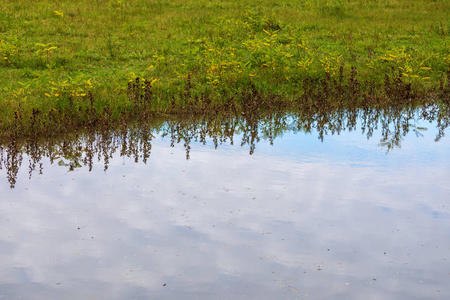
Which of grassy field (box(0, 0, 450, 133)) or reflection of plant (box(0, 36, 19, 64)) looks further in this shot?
reflection of plant (box(0, 36, 19, 64))

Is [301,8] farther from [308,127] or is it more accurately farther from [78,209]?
[78,209]

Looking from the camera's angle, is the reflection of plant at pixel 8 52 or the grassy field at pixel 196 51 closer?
the grassy field at pixel 196 51

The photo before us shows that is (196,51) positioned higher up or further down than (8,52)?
higher up

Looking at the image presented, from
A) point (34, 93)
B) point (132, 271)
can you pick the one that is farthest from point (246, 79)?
point (132, 271)

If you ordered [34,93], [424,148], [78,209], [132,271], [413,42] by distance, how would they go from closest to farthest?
1. [132,271]
2. [78,209]
3. [424,148]
4. [34,93]
5. [413,42]

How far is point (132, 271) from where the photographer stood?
4613 millimetres

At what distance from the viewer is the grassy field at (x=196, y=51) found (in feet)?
35.2

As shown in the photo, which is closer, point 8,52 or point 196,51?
point 8,52

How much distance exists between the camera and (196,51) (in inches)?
556

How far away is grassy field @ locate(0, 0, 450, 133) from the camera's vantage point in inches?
422

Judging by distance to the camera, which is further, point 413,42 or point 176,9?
point 176,9

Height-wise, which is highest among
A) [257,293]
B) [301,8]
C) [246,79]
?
[301,8]

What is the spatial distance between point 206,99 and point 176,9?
10.3 meters

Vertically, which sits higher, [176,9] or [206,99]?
[176,9]
